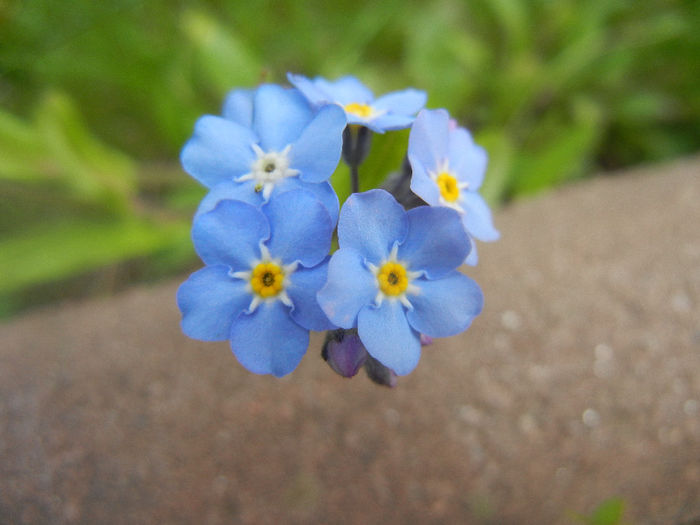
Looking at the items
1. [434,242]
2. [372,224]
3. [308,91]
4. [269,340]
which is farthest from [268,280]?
[308,91]

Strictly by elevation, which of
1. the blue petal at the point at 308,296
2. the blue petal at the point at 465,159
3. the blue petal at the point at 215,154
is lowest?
the blue petal at the point at 308,296

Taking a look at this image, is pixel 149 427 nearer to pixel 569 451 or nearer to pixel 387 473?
pixel 387 473

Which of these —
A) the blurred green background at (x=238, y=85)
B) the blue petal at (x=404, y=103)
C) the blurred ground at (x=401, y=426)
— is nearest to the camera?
the blue petal at (x=404, y=103)

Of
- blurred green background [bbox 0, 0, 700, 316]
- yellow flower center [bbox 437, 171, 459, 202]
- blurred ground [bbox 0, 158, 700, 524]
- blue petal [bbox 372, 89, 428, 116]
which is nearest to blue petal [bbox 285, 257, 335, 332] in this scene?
yellow flower center [bbox 437, 171, 459, 202]

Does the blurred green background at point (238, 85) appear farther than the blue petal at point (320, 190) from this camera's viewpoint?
Yes

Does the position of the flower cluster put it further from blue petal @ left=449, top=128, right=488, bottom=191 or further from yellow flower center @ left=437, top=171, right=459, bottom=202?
blue petal @ left=449, top=128, right=488, bottom=191

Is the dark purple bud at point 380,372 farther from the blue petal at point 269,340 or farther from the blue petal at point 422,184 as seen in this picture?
the blue petal at point 422,184

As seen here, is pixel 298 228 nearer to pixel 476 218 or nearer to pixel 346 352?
pixel 346 352

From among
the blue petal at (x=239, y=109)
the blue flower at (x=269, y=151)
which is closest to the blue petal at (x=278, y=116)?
the blue flower at (x=269, y=151)
